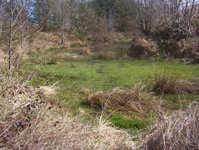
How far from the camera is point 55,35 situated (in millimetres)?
23062

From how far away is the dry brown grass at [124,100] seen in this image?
3562 mm

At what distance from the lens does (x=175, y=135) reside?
1932mm

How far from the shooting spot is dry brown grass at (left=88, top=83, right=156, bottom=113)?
3.56m

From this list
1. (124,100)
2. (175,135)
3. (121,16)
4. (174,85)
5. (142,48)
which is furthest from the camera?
(121,16)

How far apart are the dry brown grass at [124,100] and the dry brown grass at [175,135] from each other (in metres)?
1.30

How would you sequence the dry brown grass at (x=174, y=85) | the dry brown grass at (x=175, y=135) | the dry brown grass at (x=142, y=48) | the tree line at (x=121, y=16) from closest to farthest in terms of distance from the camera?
1. the dry brown grass at (x=175, y=135)
2. the dry brown grass at (x=174, y=85)
3. the tree line at (x=121, y=16)
4. the dry brown grass at (x=142, y=48)

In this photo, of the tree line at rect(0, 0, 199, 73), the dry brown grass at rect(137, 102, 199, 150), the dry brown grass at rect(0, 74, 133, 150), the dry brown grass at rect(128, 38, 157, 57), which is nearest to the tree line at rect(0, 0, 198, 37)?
the tree line at rect(0, 0, 199, 73)

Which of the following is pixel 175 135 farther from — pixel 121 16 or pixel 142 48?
pixel 121 16

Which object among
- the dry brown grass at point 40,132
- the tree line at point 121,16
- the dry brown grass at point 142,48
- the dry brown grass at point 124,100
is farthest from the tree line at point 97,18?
the dry brown grass at point 124,100

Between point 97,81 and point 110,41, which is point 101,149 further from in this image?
point 110,41

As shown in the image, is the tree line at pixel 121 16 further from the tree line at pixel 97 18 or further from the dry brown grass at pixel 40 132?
the dry brown grass at pixel 40 132

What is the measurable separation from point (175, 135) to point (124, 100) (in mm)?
1774

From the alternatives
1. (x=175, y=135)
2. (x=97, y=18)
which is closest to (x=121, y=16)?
(x=97, y=18)

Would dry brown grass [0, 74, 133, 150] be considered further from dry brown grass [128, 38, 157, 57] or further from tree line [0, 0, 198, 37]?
dry brown grass [128, 38, 157, 57]
